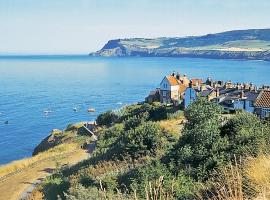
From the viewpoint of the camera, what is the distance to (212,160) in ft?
56.2

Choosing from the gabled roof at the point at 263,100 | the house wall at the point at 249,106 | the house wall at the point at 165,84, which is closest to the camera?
the gabled roof at the point at 263,100

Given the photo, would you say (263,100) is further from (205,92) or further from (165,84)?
(165,84)

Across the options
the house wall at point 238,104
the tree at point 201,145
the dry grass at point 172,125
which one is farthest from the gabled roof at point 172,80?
the tree at point 201,145

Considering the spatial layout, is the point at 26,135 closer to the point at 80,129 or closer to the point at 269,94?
the point at 80,129

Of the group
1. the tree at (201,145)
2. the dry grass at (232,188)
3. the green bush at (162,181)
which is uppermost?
the dry grass at (232,188)

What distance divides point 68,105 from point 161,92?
46352mm

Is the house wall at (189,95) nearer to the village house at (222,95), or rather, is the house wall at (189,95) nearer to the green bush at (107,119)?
the village house at (222,95)

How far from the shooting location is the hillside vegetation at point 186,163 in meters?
11.1

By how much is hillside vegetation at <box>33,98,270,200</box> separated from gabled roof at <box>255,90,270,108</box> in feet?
47.0

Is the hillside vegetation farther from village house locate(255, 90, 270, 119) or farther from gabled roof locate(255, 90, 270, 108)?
gabled roof locate(255, 90, 270, 108)

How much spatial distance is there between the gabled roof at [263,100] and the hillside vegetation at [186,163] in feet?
47.0

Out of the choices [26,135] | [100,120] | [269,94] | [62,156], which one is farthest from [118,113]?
[26,135]

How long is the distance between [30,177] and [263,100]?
24.1 metres

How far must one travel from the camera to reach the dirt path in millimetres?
28734
